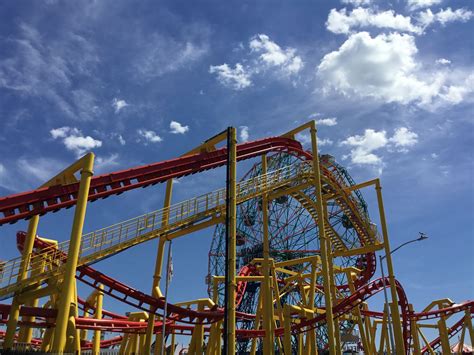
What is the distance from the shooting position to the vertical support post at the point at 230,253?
13.8 metres

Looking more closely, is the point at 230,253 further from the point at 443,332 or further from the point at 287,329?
the point at 443,332

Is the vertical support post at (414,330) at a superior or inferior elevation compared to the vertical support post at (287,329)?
superior

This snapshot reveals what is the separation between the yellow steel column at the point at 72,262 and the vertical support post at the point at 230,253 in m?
4.77

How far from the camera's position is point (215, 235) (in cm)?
4784

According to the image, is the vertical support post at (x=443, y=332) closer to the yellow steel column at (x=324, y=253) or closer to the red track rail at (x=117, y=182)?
the yellow steel column at (x=324, y=253)

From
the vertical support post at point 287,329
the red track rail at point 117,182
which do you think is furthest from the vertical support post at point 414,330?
the red track rail at point 117,182

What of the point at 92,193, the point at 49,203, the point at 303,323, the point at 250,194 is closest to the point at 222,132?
the point at 250,194

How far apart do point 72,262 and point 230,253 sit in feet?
16.7

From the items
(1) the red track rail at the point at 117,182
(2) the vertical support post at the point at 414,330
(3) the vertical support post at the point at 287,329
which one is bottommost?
(3) the vertical support post at the point at 287,329

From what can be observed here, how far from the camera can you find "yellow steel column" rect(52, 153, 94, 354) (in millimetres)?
11270

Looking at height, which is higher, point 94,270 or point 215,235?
point 215,235

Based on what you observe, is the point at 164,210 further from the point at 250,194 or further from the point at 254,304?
the point at 254,304

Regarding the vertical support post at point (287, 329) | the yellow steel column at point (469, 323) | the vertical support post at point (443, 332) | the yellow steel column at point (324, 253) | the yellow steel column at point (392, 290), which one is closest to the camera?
the yellow steel column at point (324, 253)

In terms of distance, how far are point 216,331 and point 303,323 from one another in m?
5.11
